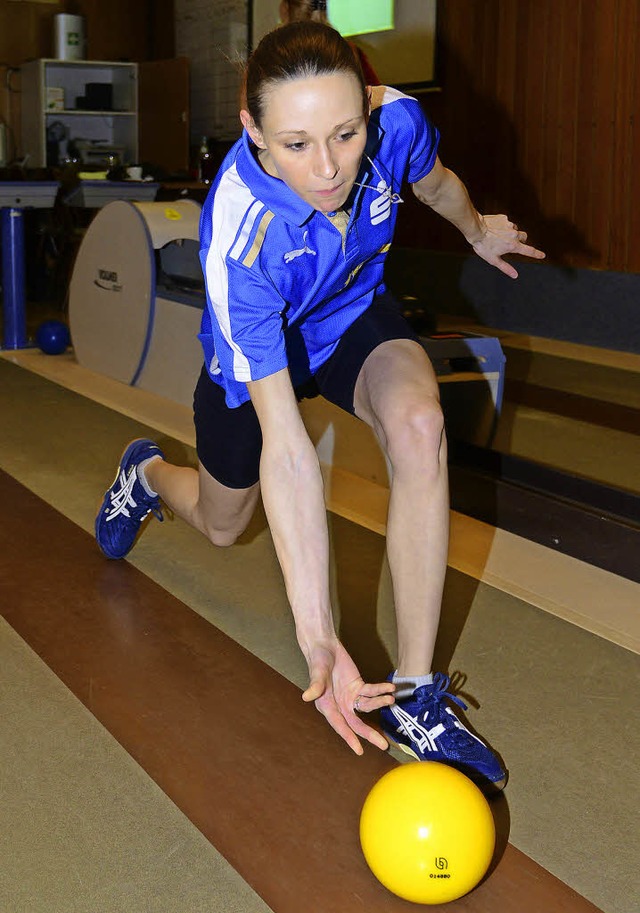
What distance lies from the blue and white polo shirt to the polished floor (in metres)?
0.60

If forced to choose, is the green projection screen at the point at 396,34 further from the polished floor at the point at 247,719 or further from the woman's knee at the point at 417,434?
the woman's knee at the point at 417,434

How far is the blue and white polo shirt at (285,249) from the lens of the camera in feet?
5.48

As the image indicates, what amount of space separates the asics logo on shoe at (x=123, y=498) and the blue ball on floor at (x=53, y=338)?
3.03 m

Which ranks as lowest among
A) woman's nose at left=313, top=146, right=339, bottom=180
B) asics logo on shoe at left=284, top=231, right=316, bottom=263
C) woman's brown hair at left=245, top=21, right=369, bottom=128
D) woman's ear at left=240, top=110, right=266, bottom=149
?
asics logo on shoe at left=284, top=231, right=316, bottom=263

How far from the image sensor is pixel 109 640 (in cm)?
228

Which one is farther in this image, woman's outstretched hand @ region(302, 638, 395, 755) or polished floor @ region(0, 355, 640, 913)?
polished floor @ region(0, 355, 640, 913)

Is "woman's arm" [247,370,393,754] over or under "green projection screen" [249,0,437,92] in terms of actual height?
under

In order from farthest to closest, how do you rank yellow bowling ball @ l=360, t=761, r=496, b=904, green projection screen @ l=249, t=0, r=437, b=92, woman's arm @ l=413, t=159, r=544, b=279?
green projection screen @ l=249, t=0, r=437, b=92
woman's arm @ l=413, t=159, r=544, b=279
yellow bowling ball @ l=360, t=761, r=496, b=904

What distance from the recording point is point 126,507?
104 inches

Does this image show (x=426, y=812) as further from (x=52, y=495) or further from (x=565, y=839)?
(x=52, y=495)

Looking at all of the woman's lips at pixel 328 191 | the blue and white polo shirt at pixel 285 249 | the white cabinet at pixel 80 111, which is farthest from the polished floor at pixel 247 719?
the white cabinet at pixel 80 111

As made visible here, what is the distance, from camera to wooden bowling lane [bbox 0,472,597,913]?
59.1 inches

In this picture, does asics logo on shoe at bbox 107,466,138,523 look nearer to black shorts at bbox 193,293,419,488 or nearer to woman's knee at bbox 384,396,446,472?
black shorts at bbox 193,293,419,488

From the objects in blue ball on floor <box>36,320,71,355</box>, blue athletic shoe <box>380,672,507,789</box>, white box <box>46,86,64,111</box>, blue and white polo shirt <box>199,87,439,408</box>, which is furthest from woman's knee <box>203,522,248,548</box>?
white box <box>46,86,64,111</box>
